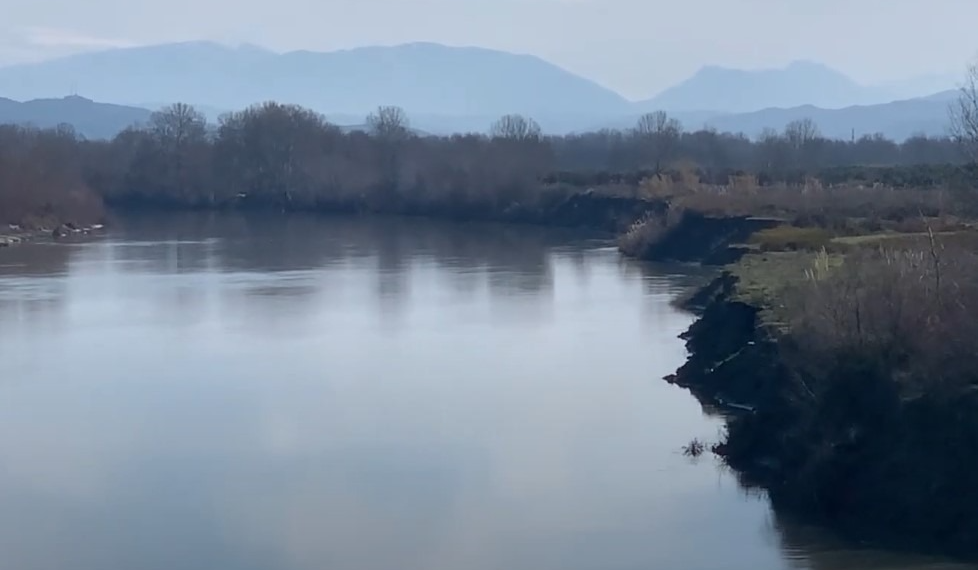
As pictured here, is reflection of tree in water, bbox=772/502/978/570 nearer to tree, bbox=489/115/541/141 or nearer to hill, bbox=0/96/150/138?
tree, bbox=489/115/541/141

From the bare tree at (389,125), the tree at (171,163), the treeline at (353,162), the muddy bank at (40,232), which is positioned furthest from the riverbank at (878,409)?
the bare tree at (389,125)

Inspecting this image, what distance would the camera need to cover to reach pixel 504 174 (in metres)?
46.1

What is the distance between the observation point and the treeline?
45625 millimetres

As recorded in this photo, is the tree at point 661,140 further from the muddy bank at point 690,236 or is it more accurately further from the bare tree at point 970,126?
the bare tree at point 970,126

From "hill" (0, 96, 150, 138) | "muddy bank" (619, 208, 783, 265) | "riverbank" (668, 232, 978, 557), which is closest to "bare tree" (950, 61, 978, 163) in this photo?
"riverbank" (668, 232, 978, 557)

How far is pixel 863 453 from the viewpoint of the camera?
414 inches

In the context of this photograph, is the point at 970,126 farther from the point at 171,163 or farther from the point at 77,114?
the point at 77,114

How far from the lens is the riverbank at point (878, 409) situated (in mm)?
10055

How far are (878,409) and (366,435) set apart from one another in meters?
5.01

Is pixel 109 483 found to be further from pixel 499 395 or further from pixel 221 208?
pixel 221 208

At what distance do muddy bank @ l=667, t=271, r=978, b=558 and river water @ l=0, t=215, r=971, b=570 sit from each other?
243 millimetres

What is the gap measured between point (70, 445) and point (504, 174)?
3336 cm

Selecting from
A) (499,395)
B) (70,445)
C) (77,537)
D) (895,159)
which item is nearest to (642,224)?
(499,395)

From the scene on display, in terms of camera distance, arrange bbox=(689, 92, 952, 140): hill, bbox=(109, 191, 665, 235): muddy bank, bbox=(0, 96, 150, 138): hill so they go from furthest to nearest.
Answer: bbox=(0, 96, 150, 138): hill, bbox=(689, 92, 952, 140): hill, bbox=(109, 191, 665, 235): muddy bank
